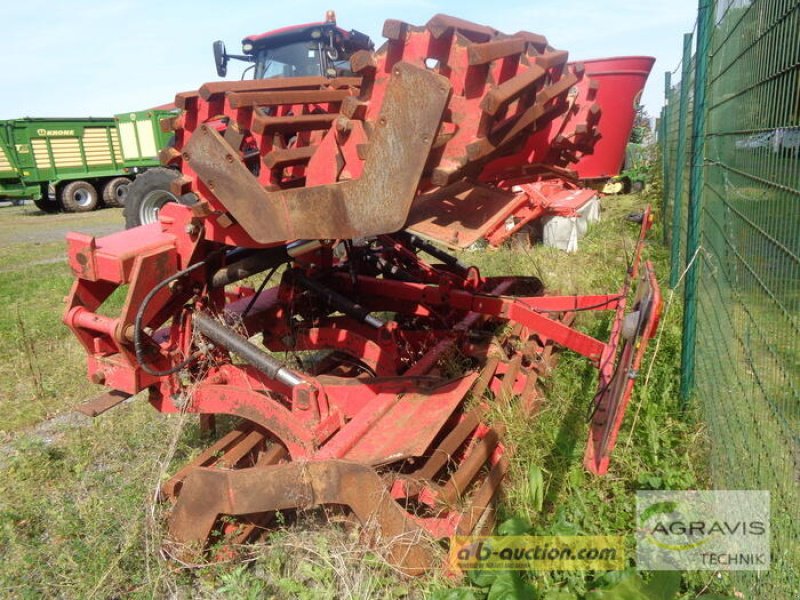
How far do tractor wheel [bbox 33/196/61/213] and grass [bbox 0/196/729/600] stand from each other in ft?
63.9

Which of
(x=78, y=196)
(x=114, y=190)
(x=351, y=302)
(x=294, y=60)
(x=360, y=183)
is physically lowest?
(x=351, y=302)

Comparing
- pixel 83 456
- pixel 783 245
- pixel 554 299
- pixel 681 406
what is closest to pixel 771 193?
pixel 783 245

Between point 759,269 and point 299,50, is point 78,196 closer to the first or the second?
point 299,50

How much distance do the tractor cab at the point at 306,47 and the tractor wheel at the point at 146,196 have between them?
2.08 meters

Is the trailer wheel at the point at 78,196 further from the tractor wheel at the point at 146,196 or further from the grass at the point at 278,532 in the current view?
the grass at the point at 278,532

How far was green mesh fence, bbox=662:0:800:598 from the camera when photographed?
61.9 inches

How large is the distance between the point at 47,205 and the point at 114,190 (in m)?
2.77

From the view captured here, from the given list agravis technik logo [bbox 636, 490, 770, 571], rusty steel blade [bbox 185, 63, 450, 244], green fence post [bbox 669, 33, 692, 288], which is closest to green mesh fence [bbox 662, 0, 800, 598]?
agravis technik logo [bbox 636, 490, 770, 571]

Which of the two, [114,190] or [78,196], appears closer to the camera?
[78,196]

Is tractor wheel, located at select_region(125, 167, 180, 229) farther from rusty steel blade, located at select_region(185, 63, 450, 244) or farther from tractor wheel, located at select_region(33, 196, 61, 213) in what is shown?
tractor wheel, located at select_region(33, 196, 61, 213)

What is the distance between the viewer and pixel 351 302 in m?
3.93

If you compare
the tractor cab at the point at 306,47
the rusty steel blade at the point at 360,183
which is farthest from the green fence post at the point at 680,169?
the rusty steel blade at the point at 360,183

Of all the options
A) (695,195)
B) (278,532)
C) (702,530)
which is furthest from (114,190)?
(702,530)

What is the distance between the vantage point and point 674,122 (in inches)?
319
